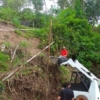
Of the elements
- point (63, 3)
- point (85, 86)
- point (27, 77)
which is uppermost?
point (63, 3)

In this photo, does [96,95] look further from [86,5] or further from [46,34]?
[86,5]

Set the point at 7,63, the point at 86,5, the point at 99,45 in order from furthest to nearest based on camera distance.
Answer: the point at 86,5
the point at 99,45
the point at 7,63

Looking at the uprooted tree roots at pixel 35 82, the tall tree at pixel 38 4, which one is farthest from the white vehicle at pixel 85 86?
the tall tree at pixel 38 4

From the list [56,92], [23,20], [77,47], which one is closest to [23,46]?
[56,92]

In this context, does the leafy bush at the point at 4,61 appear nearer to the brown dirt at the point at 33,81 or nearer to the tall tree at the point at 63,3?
the brown dirt at the point at 33,81

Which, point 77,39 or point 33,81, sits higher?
point 77,39

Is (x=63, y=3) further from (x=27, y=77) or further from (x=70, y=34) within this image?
(x=27, y=77)

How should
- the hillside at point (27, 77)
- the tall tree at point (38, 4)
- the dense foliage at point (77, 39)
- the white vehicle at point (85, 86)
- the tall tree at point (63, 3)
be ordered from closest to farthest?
the hillside at point (27, 77) → the white vehicle at point (85, 86) → the dense foliage at point (77, 39) → the tall tree at point (38, 4) → the tall tree at point (63, 3)

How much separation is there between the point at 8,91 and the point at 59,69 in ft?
17.6

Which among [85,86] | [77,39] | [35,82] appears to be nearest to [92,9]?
[77,39]

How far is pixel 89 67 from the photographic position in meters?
19.5

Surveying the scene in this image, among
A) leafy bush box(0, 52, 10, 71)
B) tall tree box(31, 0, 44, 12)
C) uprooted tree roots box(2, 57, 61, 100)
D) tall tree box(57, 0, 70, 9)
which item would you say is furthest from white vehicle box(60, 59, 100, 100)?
tall tree box(57, 0, 70, 9)

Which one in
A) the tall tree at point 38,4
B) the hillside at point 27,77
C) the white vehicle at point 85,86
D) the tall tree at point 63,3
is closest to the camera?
the hillside at point 27,77

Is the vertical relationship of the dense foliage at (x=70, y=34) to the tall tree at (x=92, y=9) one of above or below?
below
